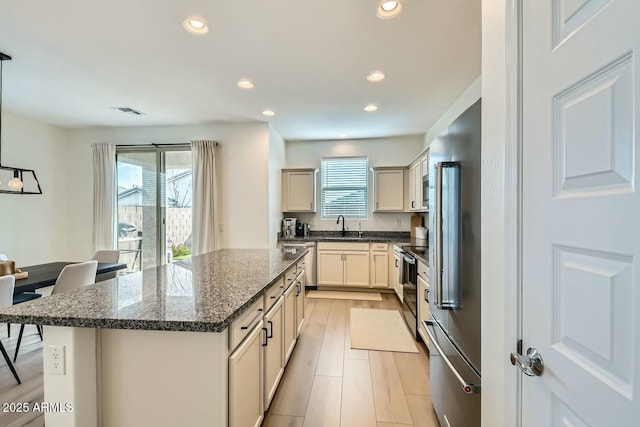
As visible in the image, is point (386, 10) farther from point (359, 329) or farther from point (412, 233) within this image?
point (412, 233)

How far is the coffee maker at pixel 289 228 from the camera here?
16.8 ft

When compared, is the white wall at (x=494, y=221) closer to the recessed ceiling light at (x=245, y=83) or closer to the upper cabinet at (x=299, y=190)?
the recessed ceiling light at (x=245, y=83)

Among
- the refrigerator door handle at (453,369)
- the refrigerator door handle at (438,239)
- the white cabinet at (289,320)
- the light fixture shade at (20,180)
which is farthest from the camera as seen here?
the light fixture shade at (20,180)

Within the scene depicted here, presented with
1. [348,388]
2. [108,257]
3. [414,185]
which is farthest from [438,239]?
[108,257]

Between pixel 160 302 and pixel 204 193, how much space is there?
3212 millimetres

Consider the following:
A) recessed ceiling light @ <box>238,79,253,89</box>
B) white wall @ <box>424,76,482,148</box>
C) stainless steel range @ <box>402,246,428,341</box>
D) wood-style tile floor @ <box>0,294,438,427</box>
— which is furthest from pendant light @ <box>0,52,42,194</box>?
white wall @ <box>424,76,482,148</box>

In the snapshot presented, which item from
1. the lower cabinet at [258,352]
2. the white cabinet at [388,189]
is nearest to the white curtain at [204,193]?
the lower cabinet at [258,352]

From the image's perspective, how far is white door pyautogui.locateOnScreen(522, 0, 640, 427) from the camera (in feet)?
1.79

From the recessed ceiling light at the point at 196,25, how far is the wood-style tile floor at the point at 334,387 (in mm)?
2825

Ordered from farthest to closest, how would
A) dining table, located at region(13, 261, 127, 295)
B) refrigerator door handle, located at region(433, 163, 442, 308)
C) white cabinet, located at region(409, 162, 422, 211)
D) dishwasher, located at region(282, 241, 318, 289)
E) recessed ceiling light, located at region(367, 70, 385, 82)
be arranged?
dishwasher, located at region(282, 241, 318, 289) → white cabinet, located at region(409, 162, 422, 211) → recessed ceiling light, located at region(367, 70, 385, 82) → dining table, located at region(13, 261, 127, 295) → refrigerator door handle, located at region(433, 163, 442, 308)

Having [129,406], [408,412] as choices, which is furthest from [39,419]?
[408,412]

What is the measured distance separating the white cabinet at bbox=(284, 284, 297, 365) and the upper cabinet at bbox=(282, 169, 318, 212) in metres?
2.64

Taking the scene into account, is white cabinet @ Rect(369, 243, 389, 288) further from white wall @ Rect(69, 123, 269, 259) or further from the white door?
the white door

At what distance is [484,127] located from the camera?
1.14m
